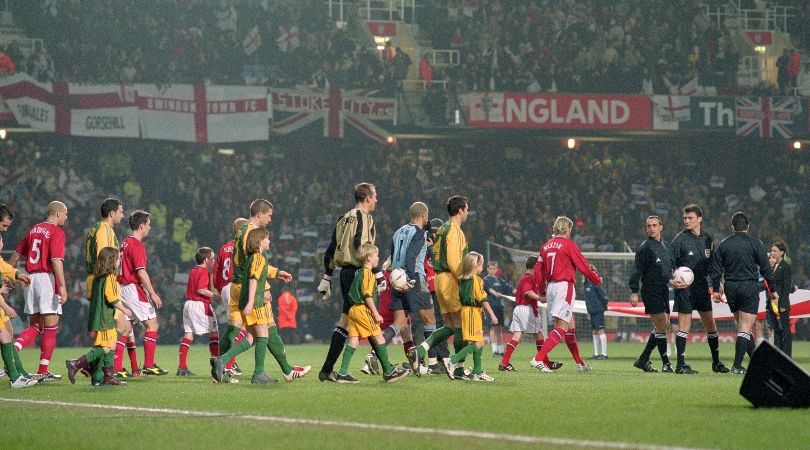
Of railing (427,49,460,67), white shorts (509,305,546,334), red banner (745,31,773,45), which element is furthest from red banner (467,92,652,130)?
white shorts (509,305,546,334)

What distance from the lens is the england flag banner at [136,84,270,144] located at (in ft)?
109

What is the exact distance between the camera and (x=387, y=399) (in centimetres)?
1159

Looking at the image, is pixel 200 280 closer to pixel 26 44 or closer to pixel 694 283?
pixel 694 283

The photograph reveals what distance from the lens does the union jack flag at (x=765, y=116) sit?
1457 inches

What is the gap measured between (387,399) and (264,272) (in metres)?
3.11

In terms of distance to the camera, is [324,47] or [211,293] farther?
[324,47]

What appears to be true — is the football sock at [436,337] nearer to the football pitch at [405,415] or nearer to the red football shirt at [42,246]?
the football pitch at [405,415]

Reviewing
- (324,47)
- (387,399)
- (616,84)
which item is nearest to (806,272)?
(616,84)

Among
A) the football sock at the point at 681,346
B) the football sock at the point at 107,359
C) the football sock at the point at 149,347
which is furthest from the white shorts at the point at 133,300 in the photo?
the football sock at the point at 681,346

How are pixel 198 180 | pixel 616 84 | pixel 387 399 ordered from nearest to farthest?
pixel 387 399, pixel 198 180, pixel 616 84

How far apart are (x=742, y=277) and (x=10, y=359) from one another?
9156 mm

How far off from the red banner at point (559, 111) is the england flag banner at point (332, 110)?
2721 mm

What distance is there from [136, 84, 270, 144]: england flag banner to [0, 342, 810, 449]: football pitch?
19.0 meters

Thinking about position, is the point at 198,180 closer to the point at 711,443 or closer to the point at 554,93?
the point at 554,93
